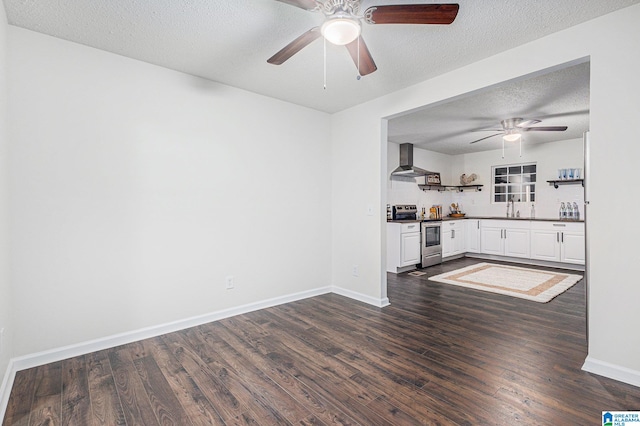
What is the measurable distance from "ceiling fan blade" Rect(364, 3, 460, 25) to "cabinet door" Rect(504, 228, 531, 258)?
18.6ft

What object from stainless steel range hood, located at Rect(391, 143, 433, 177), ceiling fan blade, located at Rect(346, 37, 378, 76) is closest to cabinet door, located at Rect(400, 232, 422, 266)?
stainless steel range hood, located at Rect(391, 143, 433, 177)

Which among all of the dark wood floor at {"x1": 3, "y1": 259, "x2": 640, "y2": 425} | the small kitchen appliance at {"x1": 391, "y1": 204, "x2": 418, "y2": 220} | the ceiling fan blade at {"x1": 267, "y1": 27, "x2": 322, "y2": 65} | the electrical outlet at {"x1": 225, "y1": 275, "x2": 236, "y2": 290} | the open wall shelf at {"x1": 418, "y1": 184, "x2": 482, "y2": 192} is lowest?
the dark wood floor at {"x1": 3, "y1": 259, "x2": 640, "y2": 425}

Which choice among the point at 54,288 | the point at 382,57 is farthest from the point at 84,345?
the point at 382,57

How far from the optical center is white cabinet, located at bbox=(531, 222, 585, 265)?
213 inches

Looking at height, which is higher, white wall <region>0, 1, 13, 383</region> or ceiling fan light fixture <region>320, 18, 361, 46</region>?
ceiling fan light fixture <region>320, 18, 361, 46</region>

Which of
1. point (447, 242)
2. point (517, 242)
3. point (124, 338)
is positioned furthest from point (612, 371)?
point (517, 242)

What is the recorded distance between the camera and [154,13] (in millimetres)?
2080

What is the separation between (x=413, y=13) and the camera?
1.67 metres

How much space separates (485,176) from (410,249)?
3.22 meters

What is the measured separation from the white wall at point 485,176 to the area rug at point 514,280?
1742 millimetres

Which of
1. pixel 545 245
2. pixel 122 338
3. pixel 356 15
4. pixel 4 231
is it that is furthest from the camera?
pixel 545 245

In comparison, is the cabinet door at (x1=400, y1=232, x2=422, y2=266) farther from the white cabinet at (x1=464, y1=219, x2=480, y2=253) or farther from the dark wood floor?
the dark wood floor

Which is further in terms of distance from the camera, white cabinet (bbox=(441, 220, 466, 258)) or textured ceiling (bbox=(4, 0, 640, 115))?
white cabinet (bbox=(441, 220, 466, 258))

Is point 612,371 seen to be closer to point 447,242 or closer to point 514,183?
point 447,242
